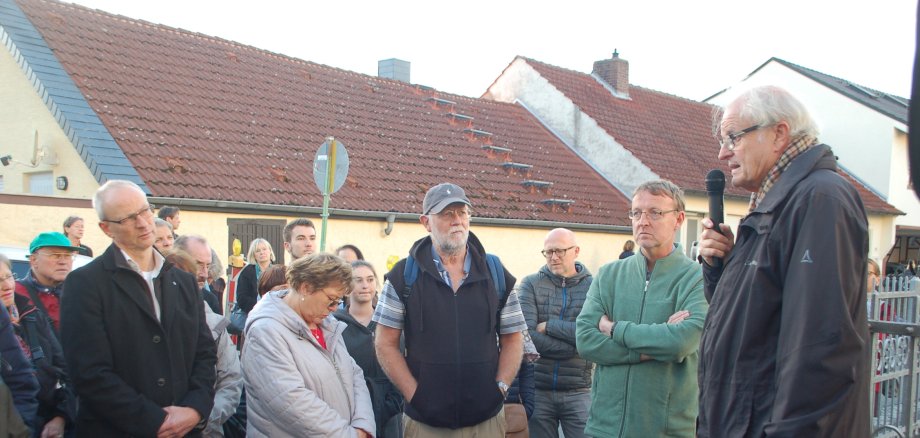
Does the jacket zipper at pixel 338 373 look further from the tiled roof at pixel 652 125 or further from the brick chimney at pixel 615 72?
the brick chimney at pixel 615 72

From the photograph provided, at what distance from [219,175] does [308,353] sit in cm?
924

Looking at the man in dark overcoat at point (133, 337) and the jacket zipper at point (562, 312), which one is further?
the jacket zipper at point (562, 312)

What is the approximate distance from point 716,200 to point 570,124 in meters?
20.0

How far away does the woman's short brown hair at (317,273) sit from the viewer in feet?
14.4

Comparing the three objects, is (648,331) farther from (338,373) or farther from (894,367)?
(894,367)

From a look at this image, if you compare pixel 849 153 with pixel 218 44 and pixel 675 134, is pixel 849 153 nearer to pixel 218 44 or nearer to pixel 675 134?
pixel 675 134

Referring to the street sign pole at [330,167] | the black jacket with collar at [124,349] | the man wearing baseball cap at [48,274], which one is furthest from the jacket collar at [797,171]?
the street sign pole at [330,167]

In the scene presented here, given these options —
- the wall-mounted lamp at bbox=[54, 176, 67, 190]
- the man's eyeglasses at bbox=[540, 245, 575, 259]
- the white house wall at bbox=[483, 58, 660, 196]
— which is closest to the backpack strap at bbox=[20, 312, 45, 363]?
the man's eyeglasses at bbox=[540, 245, 575, 259]

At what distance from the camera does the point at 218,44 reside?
17438mm

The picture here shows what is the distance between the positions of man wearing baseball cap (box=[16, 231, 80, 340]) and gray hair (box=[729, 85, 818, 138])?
13.2ft

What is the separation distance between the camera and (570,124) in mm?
22875

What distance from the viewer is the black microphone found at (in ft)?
10.1

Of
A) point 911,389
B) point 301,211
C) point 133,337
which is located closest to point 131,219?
point 133,337

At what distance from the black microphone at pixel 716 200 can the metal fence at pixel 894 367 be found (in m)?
2.03
